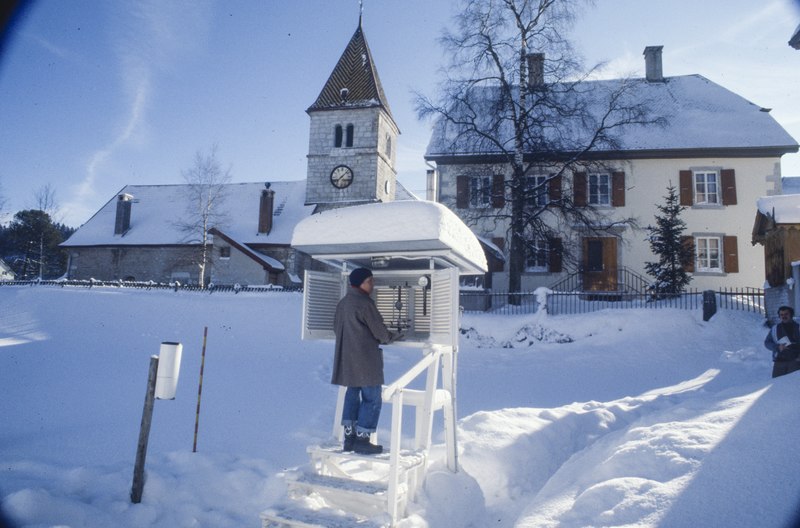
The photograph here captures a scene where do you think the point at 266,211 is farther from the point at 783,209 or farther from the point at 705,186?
the point at 783,209

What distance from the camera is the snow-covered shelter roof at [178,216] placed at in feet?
108

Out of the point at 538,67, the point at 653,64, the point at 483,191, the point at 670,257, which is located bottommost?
the point at 670,257

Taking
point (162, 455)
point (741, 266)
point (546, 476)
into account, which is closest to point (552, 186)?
point (741, 266)

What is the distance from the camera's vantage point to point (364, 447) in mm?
4562

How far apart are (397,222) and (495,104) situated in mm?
14657

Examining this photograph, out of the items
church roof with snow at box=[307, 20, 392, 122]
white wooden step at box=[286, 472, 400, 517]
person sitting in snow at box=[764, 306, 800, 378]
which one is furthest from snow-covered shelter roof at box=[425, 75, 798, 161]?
white wooden step at box=[286, 472, 400, 517]

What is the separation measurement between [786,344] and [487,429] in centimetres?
449

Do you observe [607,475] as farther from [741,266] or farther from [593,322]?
[741,266]

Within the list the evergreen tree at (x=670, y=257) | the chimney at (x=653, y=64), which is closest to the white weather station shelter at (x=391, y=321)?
the evergreen tree at (x=670, y=257)

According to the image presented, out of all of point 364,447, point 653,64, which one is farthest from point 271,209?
point 364,447

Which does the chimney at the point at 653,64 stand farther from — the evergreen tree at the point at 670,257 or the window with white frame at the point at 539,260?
the window with white frame at the point at 539,260

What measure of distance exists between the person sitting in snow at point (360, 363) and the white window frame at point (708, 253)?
22.1 m

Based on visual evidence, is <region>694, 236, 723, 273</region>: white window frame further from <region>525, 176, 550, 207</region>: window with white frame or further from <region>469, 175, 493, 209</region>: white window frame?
<region>469, 175, 493, 209</region>: white window frame

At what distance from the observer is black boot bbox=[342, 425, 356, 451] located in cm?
460
